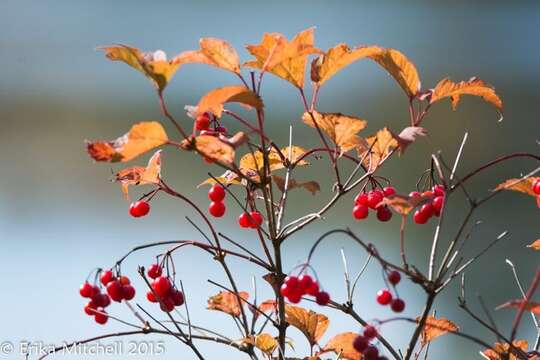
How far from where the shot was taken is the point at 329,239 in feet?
14.0

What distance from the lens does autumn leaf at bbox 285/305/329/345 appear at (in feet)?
2.41

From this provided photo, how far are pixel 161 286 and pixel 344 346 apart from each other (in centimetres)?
17

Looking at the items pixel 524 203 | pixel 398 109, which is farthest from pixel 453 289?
pixel 398 109

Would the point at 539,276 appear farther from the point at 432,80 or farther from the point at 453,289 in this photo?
the point at 432,80

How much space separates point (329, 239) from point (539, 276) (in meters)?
3.76

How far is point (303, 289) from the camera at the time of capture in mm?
606

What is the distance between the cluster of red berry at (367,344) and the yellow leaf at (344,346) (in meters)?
0.11

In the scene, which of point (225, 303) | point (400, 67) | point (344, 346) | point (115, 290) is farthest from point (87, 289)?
point (400, 67)

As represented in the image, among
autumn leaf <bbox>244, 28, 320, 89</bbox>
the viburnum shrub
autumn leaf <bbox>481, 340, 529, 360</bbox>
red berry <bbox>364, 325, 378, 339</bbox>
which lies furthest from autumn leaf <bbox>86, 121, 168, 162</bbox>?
autumn leaf <bbox>481, 340, 529, 360</bbox>

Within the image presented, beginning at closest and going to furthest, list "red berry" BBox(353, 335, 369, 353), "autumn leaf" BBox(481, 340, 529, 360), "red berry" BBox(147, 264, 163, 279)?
"red berry" BBox(353, 335, 369, 353), "autumn leaf" BBox(481, 340, 529, 360), "red berry" BBox(147, 264, 163, 279)

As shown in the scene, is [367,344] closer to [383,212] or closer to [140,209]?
[383,212]

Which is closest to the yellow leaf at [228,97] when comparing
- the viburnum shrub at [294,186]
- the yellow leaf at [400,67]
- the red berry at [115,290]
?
the viburnum shrub at [294,186]

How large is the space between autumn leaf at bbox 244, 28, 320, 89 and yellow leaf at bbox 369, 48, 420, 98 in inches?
2.6

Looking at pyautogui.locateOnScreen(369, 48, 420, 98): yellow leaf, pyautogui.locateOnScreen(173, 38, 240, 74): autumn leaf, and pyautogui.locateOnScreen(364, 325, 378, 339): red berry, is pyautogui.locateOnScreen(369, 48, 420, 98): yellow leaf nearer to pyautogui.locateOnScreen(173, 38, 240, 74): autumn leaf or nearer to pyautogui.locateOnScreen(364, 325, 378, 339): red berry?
pyautogui.locateOnScreen(173, 38, 240, 74): autumn leaf
